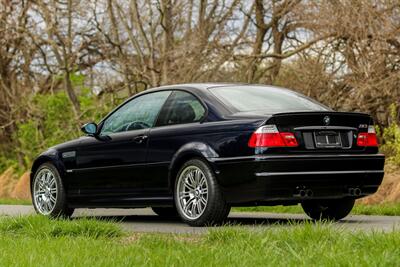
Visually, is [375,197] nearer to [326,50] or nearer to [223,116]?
[326,50]

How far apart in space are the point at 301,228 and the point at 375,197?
7.61 m

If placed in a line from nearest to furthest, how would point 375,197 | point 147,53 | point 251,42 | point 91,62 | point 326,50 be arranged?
point 375,197 → point 326,50 → point 251,42 → point 147,53 → point 91,62

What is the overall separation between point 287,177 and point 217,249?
107 inches

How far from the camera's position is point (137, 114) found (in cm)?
1078

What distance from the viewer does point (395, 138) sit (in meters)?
14.9

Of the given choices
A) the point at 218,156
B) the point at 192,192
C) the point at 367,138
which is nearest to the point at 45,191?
the point at 192,192

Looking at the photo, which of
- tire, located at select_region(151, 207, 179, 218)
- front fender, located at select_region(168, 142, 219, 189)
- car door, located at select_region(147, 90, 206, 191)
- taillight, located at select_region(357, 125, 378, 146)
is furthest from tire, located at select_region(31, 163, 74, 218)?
taillight, located at select_region(357, 125, 378, 146)

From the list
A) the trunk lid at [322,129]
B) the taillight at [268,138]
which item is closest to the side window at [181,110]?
the taillight at [268,138]

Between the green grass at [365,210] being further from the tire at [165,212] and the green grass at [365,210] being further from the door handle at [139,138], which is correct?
the door handle at [139,138]

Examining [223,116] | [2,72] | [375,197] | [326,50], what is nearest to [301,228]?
[223,116]

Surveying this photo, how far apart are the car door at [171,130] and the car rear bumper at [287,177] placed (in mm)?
708

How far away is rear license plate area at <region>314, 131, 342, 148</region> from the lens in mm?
9172

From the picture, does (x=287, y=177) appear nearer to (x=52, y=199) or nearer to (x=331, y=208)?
(x=331, y=208)

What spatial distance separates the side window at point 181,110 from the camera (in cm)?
991
